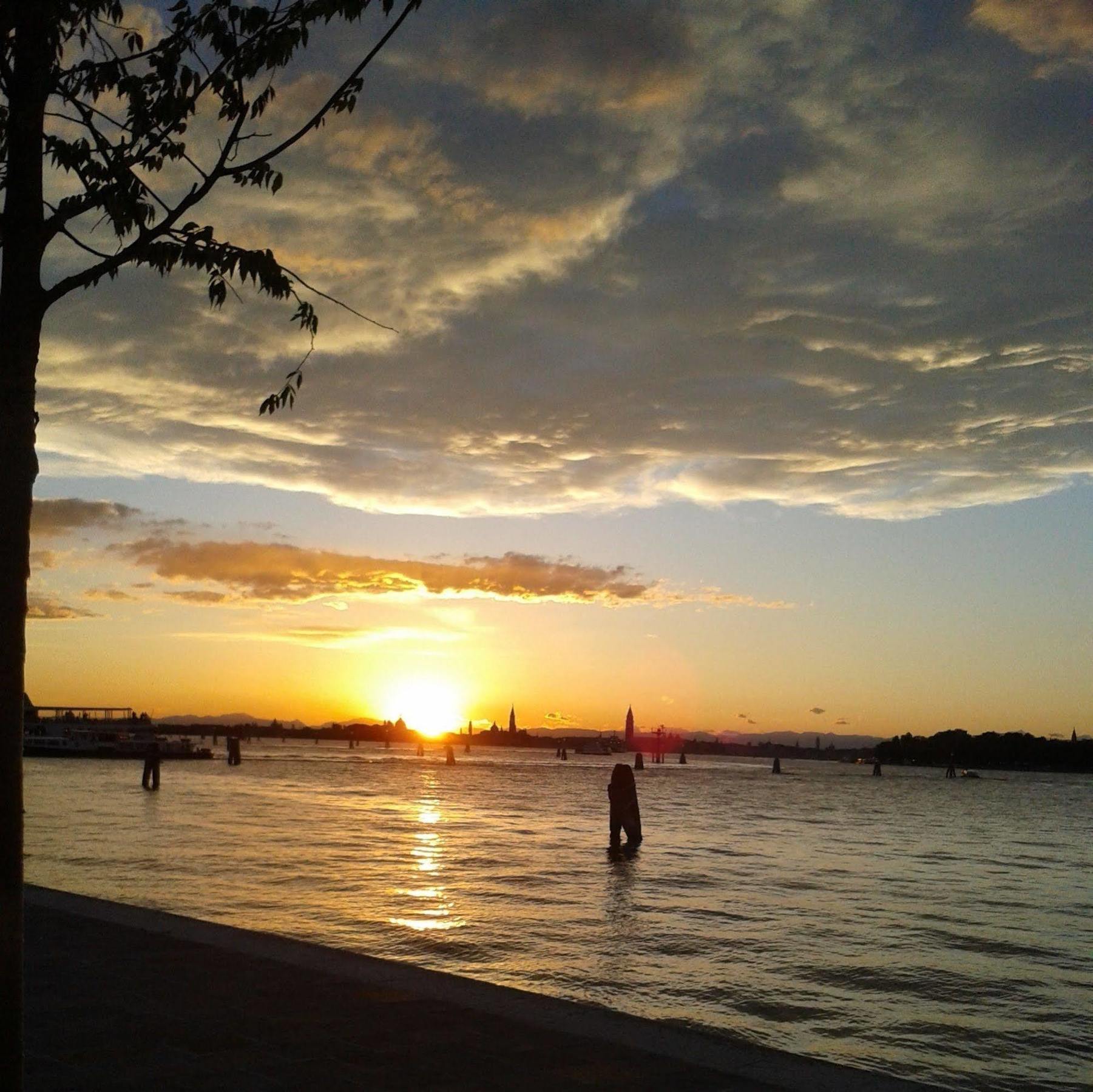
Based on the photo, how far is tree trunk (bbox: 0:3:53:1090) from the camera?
4.62m

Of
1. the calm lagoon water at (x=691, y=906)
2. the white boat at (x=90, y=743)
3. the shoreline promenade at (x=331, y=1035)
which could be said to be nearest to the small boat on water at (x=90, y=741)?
the white boat at (x=90, y=743)

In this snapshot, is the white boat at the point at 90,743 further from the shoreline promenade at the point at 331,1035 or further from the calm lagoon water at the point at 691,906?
the shoreline promenade at the point at 331,1035

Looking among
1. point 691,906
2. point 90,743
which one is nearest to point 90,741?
point 90,743

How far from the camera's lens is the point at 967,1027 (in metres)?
12.3

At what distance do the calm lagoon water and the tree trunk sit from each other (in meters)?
7.88

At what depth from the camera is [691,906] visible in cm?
2045

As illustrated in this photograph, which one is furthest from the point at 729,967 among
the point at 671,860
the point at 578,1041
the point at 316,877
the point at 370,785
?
the point at 370,785

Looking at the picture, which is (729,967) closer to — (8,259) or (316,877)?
(316,877)

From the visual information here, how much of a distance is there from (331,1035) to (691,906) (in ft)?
45.9

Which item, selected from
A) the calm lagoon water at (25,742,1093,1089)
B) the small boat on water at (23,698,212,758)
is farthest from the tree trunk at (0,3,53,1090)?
the small boat on water at (23,698,212,758)

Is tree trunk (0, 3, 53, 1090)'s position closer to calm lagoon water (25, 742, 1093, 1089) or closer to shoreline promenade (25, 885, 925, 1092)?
shoreline promenade (25, 885, 925, 1092)

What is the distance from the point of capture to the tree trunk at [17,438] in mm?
4621

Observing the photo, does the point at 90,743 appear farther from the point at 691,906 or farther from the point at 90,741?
the point at 691,906

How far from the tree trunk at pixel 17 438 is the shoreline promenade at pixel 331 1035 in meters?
2.13
